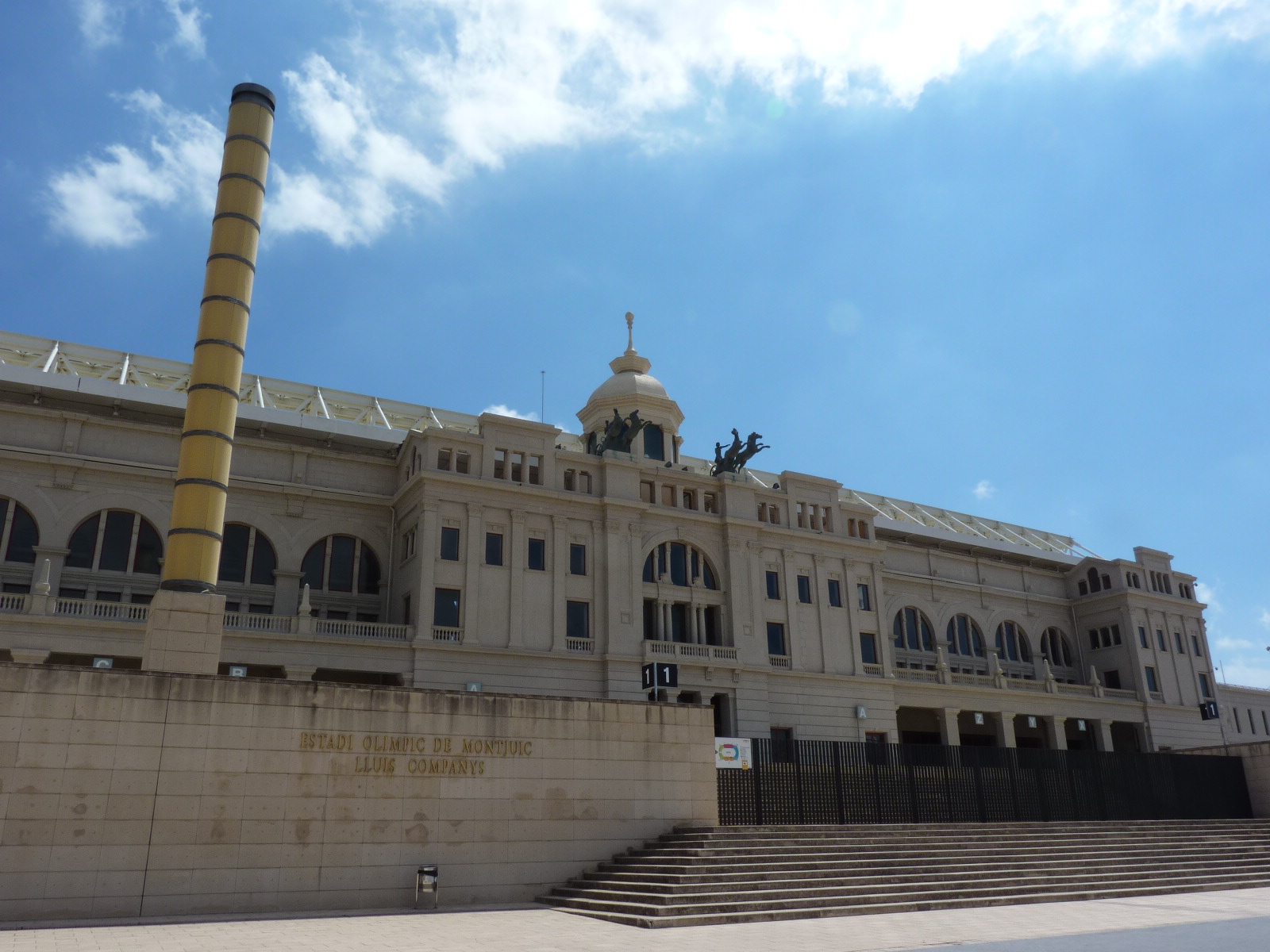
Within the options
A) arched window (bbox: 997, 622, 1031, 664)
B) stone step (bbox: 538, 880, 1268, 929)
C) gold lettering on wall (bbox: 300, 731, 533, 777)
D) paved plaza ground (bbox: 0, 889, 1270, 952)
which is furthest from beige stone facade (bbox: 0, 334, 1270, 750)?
stone step (bbox: 538, 880, 1268, 929)

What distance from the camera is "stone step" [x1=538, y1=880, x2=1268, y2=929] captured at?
2114 cm

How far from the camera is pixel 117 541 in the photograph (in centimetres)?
4509

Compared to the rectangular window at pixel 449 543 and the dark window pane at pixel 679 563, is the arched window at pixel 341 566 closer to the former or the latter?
the rectangular window at pixel 449 543

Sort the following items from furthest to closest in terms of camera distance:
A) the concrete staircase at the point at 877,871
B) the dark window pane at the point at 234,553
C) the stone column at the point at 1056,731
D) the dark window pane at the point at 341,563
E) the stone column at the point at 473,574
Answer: the stone column at the point at 1056,731
the dark window pane at the point at 341,563
the dark window pane at the point at 234,553
the stone column at the point at 473,574
the concrete staircase at the point at 877,871

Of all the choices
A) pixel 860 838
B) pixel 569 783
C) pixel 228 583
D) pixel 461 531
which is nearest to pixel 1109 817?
pixel 860 838

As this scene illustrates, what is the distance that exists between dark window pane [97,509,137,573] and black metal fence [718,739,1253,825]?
3073cm

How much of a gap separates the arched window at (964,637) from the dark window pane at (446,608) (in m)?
37.7

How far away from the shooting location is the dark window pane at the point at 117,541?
44.7 m

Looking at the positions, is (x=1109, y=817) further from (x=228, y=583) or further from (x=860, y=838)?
(x=228, y=583)

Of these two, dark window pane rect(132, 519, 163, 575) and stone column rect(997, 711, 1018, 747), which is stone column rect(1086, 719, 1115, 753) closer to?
stone column rect(997, 711, 1018, 747)

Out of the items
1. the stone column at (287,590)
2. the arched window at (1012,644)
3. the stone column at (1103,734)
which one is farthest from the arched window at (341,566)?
the stone column at (1103,734)

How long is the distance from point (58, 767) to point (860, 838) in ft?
66.8

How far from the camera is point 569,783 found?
26.3 meters

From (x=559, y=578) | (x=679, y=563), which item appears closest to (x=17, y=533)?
(x=559, y=578)
